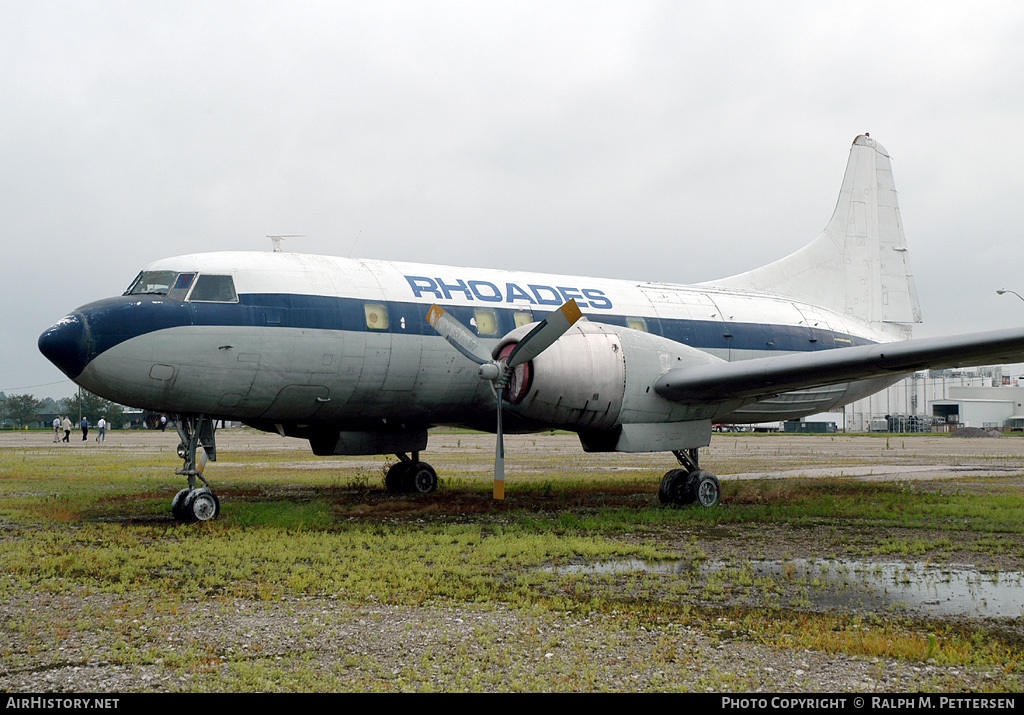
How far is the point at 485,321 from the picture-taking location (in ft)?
47.1

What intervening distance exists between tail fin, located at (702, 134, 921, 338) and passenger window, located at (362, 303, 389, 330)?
9.51 metres

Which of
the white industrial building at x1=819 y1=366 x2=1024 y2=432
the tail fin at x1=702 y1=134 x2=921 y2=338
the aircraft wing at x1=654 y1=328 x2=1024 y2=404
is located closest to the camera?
the aircraft wing at x1=654 y1=328 x2=1024 y2=404

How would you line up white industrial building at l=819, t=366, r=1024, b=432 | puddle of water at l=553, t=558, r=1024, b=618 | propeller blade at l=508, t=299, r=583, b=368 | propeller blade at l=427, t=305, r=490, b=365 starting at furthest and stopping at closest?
1. white industrial building at l=819, t=366, r=1024, b=432
2. propeller blade at l=427, t=305, r=490, b=365
3. propeller blade at l=508, t=299, r=583, b=368
4. puddle of water at l=553, t=558, r=1024, b=618

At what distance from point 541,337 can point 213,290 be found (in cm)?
487

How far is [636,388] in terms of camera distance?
1277 centimetres

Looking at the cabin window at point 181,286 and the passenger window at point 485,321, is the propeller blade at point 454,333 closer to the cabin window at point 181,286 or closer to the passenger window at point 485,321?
the passenger window at point 485,321

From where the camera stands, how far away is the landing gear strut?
11.6 meters

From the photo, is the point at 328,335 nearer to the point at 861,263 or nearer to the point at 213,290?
the point at 213,290

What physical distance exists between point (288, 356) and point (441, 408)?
116 inches

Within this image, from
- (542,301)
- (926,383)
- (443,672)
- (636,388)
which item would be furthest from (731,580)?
(926,383)

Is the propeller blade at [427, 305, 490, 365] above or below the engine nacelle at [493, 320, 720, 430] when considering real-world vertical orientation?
above

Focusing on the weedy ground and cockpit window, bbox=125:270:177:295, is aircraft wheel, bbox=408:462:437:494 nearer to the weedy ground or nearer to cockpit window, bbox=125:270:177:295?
the weedy ground

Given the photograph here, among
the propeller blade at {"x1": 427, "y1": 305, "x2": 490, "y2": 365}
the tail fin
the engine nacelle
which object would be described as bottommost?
the engine nacelle

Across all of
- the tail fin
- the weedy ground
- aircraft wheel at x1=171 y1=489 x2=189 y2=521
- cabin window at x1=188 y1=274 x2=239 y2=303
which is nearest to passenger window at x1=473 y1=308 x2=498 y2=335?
the weedy ground
